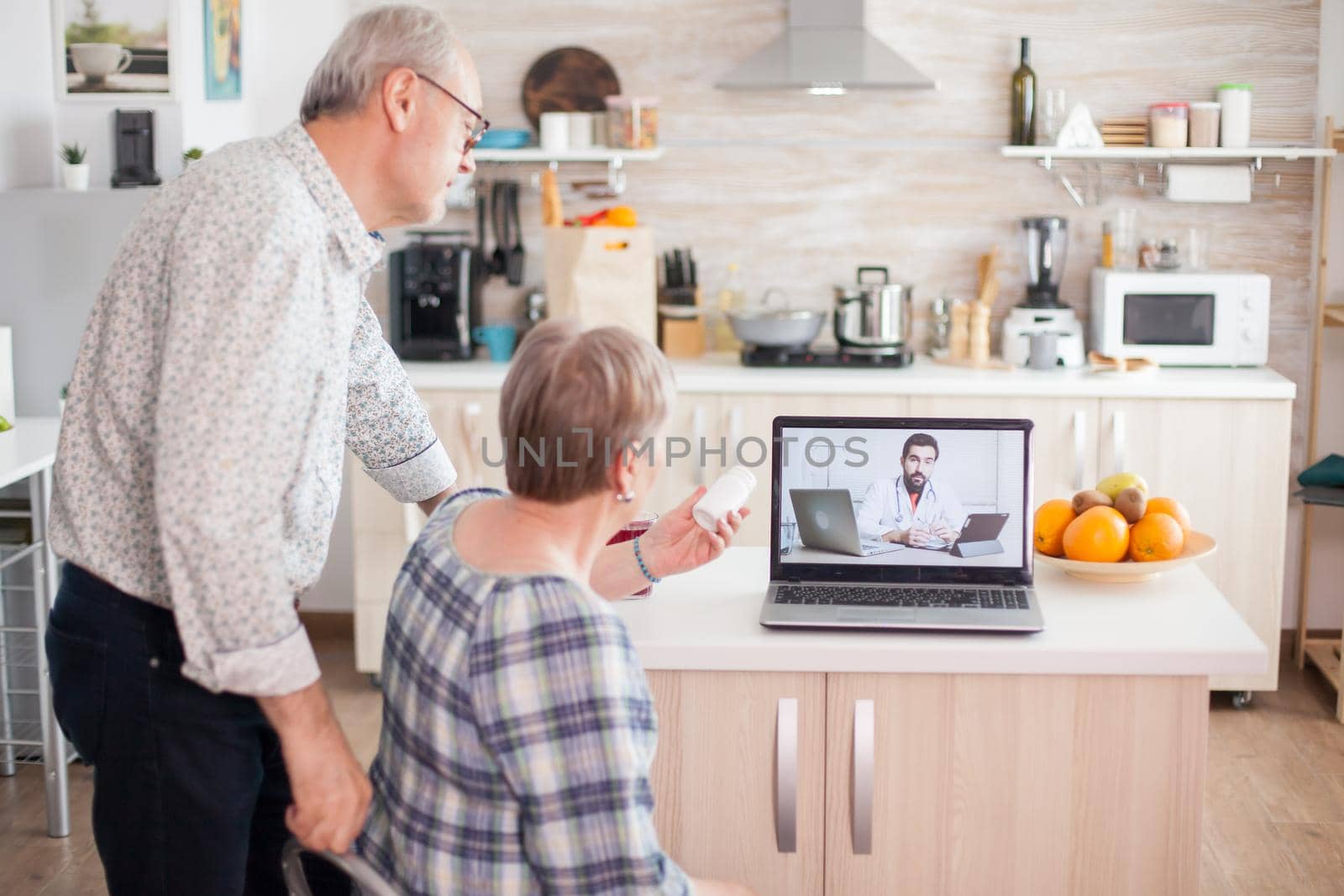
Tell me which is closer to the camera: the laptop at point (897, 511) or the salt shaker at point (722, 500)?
the salt shaker at point (722, 500)

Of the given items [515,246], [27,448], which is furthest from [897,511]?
[515,246]

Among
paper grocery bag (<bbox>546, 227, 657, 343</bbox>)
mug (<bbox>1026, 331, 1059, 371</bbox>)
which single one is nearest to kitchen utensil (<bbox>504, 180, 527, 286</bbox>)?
paper grocery bag (<bbox>546, 227, 657, 343</bbox>)

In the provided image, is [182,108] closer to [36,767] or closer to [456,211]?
[456,211]

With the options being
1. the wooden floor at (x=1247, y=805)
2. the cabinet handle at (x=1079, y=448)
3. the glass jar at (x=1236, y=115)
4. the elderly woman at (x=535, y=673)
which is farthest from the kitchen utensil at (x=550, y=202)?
the elderly woman at (x=535, y=673)

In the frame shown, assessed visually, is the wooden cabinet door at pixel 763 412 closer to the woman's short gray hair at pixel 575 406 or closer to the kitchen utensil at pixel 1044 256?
the kitchen utensil at pixel 1044 256

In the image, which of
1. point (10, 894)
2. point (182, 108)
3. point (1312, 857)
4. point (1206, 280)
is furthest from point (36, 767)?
point (1206, 280)

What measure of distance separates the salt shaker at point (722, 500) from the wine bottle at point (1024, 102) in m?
2.62

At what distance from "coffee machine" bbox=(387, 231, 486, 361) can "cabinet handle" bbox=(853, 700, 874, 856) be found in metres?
2.59

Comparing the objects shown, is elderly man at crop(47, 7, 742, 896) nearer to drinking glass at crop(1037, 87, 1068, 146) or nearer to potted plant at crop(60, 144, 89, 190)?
potted plant at crop(60, 144, 89, 190)

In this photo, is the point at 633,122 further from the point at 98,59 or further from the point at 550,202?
the point at 98,59

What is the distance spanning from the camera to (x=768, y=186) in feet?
14.4

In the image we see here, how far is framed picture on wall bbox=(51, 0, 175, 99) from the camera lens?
12.1ft

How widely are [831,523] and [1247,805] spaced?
1.78 m

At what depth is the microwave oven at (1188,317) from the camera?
398cm
